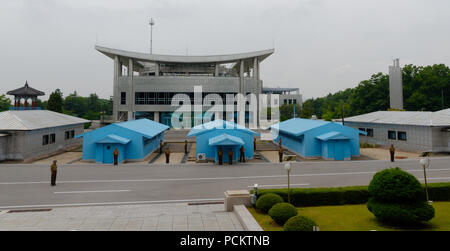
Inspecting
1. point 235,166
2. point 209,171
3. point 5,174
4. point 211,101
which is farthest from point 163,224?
point 211,101

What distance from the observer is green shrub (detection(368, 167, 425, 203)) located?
7.72m

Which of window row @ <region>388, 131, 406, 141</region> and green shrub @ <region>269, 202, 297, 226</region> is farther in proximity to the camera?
window row @ <region>388, 131, 406, 141</region>

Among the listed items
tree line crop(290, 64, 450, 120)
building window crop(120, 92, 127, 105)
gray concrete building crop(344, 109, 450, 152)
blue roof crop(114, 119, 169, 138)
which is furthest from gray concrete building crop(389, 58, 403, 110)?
building window crop(120, 92, 127, 105)

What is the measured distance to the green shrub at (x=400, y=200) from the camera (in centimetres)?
765

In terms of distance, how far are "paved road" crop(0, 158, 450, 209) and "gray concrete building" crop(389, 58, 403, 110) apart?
30.0 metres

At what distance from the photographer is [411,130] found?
26.5 meters

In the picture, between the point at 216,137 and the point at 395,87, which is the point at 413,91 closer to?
the point at 395,87

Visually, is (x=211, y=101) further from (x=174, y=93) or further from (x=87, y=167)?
(x=87, y=167)

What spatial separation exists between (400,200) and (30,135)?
1091 inches

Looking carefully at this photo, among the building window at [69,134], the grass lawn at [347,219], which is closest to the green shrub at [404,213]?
the grass lawn at [347,219]

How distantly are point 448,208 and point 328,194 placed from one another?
4.22 m

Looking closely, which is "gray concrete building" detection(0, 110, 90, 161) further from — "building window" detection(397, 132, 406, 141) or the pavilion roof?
"building window" detection(397, 132, 406, 141)

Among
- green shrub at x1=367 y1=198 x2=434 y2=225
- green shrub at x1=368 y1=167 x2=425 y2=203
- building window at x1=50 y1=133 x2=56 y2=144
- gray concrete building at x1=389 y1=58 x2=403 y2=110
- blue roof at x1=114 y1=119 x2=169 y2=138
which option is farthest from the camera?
gray concrete building at x1=389 y1=58 x2=403 y2=110

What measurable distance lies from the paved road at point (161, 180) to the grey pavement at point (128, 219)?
1.25m
